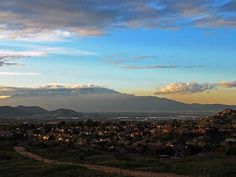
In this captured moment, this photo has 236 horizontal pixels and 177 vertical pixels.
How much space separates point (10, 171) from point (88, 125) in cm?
7773

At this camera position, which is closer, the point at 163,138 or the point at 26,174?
the point at 26,174

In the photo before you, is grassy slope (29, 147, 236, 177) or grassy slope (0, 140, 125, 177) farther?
grassy slope (29, 147, 236, 177)

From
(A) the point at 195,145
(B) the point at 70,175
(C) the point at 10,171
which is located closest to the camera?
(B) the point at 70,175

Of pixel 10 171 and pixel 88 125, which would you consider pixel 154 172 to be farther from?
pixel 88 125

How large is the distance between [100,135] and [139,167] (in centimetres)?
4655

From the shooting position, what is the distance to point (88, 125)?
11444 cm

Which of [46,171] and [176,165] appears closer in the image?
[46,171]

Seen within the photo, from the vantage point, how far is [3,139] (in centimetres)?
8494

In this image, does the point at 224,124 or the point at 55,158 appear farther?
the point at 224,124

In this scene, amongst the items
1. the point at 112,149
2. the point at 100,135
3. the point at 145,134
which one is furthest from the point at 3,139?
the point at 112,149

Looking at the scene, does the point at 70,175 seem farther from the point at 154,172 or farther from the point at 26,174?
the point at 154,172

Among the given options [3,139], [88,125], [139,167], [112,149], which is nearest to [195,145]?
[112,149]

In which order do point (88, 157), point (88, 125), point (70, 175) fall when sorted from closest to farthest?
point (70, 175), point (88, 157), point (88, 125)

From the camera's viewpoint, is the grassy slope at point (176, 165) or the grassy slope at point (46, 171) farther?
the grassy slope at point (176, 165)
